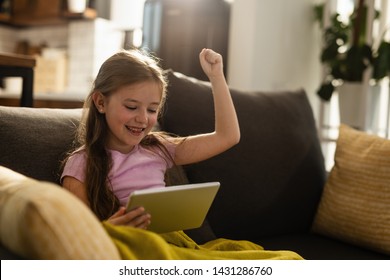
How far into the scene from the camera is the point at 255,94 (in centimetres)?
172

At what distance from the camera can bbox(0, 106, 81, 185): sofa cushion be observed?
1137 mm

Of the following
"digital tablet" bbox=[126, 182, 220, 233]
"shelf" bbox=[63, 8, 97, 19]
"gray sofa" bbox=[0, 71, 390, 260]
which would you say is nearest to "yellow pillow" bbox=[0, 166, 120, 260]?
"digital tablet" bbox=[126, 182, 220, 233]

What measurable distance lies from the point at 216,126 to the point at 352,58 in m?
2.26

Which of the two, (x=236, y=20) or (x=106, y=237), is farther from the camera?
(x=236, y=20)

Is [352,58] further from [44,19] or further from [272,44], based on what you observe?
[44,19]

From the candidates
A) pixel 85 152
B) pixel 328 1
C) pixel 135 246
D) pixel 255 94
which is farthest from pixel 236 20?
pixel 135 246

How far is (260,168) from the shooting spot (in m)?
1.59

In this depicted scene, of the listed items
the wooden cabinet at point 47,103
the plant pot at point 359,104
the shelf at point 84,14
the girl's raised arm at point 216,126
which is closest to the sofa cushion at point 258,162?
the girl's raised arm at point 216,126

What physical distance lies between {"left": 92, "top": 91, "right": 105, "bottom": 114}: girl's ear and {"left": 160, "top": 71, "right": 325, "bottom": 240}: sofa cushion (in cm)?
32

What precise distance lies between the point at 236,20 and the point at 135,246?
295 cm

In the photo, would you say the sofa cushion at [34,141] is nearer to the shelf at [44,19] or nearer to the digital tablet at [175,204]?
the digital tablet at [175,204]

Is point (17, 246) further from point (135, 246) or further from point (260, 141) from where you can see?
point (260, 141)

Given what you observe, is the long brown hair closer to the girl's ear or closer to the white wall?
→ the girl's ear

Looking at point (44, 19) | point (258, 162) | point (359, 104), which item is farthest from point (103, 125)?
point (44, 19)
